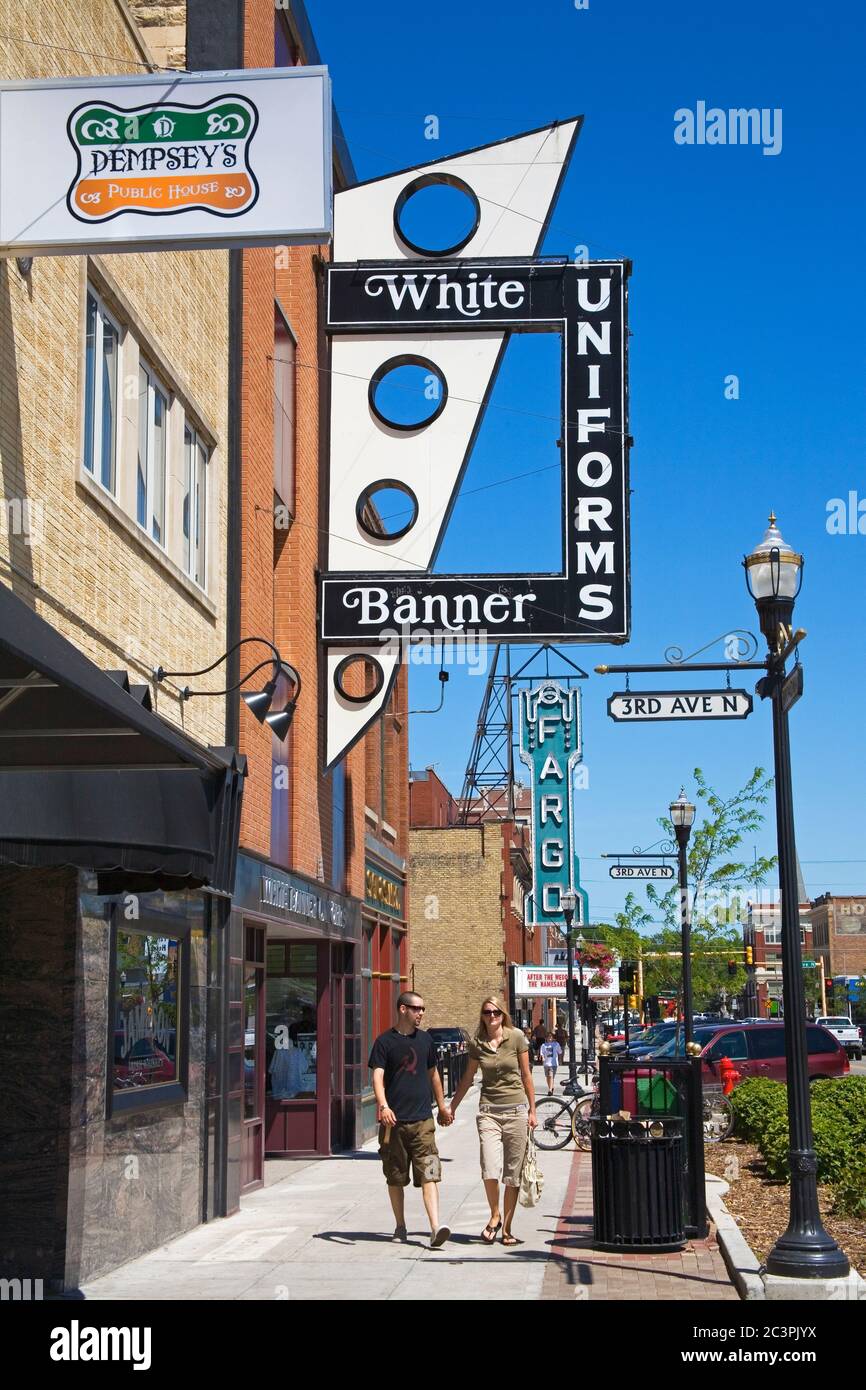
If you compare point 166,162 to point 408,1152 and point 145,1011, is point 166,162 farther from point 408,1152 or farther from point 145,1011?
point 408,1152

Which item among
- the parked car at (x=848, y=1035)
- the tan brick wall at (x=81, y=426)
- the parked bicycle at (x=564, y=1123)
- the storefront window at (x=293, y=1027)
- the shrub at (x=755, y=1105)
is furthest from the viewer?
the parked car at (x=848, y=1035)

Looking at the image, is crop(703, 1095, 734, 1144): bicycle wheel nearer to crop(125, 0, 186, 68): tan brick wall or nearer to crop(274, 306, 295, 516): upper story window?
crop(274, 306, 295, 516): upper story window

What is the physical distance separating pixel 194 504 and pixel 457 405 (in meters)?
3.61

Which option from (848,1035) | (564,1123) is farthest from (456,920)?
(564,1123)

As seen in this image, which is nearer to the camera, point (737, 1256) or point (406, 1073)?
point (737, 1256)

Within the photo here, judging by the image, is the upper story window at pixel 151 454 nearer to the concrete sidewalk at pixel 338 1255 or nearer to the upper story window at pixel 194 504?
the upper story window at pixel 194 504

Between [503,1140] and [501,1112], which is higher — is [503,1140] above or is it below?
below

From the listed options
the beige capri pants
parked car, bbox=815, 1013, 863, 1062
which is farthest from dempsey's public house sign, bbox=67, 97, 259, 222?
parked car, bbox=815, 1013, 863, 1062

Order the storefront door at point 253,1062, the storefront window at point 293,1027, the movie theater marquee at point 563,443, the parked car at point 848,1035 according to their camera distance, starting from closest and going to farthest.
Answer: the movie theater marquee at point 563,443 < the storefront door at point 253,1062 < the storefront window at point 293,1027 < the parked car at point 848,1035

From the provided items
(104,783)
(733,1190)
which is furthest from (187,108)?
(733,1190)

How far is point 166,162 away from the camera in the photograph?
8.79 metres

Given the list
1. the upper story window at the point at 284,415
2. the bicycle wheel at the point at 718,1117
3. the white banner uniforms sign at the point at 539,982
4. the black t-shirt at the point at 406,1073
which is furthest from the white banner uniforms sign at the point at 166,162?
the white banner uniforms sign at the point at 539,982

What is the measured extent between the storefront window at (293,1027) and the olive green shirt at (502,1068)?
8529mm

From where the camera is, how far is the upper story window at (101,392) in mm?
11555
